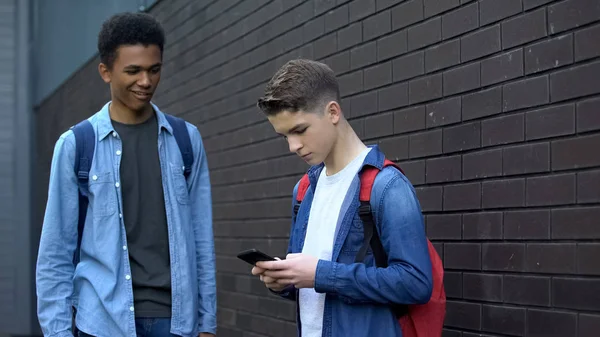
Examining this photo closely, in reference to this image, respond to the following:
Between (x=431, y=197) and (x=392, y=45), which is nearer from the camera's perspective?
(x=431, y=197)

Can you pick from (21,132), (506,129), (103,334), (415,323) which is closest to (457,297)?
(506,129)

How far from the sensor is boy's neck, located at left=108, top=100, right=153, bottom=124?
4520 mm

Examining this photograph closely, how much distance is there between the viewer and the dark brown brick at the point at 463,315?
14.3ft

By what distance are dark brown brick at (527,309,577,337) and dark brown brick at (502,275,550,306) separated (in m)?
0.05

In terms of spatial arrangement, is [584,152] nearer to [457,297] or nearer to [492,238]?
[492,238]

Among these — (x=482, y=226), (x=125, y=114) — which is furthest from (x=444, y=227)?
(x=125, y=114)

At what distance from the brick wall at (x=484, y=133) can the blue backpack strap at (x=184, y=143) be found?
1.11 meters

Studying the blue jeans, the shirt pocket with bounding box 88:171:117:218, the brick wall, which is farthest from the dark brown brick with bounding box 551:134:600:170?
the shirt pocket with bounding box 88:171:117:218

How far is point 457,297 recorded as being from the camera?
4.54 meters

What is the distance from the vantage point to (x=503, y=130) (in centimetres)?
419

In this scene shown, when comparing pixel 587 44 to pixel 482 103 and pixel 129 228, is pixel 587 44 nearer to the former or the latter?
pixel 482 103

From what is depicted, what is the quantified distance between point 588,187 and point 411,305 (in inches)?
31.8

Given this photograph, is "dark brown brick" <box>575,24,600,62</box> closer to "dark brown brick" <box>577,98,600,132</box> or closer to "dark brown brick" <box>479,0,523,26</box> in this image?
"dark brown brick" <box>577,98,600,132</box>

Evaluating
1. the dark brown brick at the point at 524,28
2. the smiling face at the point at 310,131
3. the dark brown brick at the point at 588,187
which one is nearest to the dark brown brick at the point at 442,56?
the dark brown brick at the point at 524,28
